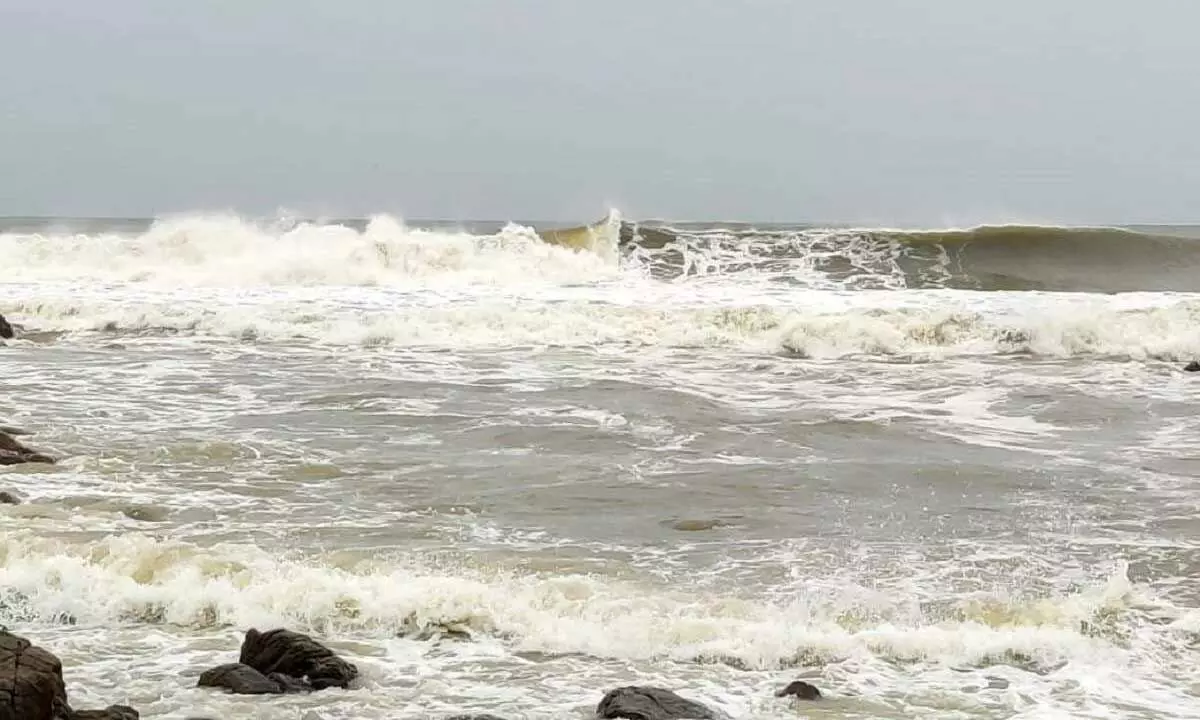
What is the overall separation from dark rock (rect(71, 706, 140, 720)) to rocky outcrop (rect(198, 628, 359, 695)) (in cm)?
50

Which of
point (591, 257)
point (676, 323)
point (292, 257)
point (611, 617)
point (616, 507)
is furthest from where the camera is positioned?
point (591, 257)

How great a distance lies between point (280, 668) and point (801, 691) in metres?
2.05

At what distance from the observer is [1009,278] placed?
27.9 meters

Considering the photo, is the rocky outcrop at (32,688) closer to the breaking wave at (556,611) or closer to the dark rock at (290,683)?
the dark rock at (290,683)

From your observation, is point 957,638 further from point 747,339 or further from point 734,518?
point 747,339

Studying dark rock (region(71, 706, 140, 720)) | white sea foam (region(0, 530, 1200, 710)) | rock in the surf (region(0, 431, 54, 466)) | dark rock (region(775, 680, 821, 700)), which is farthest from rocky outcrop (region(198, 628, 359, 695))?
rock in the surf (region(0, 431, 54, 466))

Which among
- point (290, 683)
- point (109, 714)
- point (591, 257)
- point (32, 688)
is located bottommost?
point (290, 683)

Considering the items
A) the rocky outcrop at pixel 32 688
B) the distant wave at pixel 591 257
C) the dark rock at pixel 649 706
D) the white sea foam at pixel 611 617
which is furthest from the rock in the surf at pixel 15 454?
the distant wave at pixel 591 257

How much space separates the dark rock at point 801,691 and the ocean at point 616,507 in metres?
0.09

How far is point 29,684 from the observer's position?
3875mm

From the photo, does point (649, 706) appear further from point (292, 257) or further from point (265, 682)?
point (292, 257)

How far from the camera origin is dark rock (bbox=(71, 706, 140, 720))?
4.10 meters

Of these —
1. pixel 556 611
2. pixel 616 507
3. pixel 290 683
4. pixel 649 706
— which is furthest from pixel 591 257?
pixel 649 706

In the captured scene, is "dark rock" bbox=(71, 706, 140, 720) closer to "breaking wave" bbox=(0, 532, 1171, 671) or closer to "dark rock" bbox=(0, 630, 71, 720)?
"dark rock" bbox=(0, 630, 71, 720)
